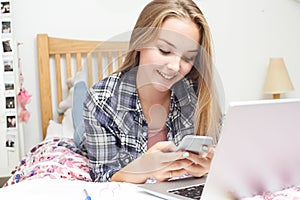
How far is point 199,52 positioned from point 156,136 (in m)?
0.20

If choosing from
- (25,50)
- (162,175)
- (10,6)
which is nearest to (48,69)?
(25,50)

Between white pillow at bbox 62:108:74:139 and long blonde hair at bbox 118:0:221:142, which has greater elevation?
long blonde hair at bbox 118:0:221:142

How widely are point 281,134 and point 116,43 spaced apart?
0.37 metres

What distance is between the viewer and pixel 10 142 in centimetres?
191

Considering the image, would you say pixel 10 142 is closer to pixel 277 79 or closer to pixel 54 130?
pixel 54 130

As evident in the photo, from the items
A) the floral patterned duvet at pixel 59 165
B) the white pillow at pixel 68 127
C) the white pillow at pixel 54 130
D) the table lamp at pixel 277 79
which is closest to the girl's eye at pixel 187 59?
the floral patterned duvet at pixel 59 165

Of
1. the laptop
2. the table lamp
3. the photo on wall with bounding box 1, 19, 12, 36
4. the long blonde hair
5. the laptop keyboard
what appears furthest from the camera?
the table lamp

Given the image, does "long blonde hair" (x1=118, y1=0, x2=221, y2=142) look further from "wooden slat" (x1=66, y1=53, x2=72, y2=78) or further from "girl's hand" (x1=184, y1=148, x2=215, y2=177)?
"wooden slat" (x1=66, y1=53, x2=72, y2=78)

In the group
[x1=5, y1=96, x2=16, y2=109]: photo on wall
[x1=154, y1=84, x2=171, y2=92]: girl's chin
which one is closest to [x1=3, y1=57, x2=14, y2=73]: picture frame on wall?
[x1=5, y1=96, x2=16, y2=109]: photo on wall

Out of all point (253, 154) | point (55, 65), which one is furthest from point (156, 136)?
point (55, 65)

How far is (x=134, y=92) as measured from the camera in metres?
0.93

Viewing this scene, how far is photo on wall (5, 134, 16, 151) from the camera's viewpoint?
6.23 ft

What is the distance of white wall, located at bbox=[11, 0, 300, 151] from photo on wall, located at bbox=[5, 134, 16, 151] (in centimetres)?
29

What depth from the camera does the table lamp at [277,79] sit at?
2.42 meters
